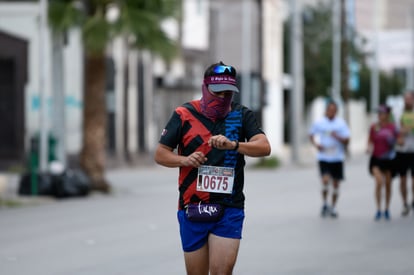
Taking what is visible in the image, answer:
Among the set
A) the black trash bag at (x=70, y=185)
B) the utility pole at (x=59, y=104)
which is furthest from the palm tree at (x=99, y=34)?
the utility pole at (x=59, y=104)

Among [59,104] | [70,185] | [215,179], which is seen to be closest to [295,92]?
[59,104]

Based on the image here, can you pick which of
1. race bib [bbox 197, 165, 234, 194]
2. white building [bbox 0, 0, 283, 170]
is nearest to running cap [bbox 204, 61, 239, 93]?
race bib [bbox 197, 165, 234, 194]

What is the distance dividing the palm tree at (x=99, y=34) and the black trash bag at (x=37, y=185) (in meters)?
2.02

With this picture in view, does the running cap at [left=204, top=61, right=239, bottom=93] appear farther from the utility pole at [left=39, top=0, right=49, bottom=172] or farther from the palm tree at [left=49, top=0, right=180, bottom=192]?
the palm tree at [left=49, top=0, right=180, bottom=192]

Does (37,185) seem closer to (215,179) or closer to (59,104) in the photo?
(59,104)

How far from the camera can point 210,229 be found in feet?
23.6

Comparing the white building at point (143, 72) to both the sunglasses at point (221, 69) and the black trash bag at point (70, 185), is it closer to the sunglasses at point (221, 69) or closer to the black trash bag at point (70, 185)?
the black trash bag at point (70, 185)

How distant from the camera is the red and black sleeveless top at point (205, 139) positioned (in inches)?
282

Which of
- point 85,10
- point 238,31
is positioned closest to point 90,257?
point 85,10

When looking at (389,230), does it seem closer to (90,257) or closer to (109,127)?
(90,257)

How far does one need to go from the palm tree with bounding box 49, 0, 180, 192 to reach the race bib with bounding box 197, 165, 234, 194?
16.8 meters

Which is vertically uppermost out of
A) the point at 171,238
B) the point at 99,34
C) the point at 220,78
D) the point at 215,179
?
the point at 99,34

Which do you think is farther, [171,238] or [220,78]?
[171,238]

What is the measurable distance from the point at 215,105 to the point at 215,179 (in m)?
0.48
